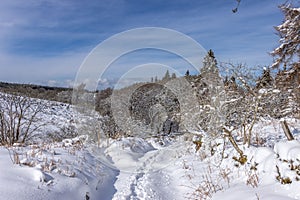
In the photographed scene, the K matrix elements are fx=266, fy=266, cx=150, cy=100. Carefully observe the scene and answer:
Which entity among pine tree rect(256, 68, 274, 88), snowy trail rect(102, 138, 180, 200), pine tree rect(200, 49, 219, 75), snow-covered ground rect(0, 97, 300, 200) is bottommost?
snowy trail rect(102, 138, 180, 200)

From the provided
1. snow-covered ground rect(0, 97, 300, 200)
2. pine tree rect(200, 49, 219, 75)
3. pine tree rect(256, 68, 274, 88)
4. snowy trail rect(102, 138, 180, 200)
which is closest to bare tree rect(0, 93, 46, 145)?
snowy trail rect(102, 138, 180, 200)

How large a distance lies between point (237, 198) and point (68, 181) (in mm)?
2749

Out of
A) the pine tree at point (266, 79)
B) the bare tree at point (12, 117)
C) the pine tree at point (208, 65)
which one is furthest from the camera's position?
the bare tree at point (12, 117)

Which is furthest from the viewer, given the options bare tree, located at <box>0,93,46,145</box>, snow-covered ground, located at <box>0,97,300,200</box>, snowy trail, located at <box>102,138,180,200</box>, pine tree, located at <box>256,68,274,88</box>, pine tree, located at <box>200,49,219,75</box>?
bare tree, located at <box>0,93,46,145</box>

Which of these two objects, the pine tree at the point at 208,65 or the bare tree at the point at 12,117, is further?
the bare tree at the point at 12,117

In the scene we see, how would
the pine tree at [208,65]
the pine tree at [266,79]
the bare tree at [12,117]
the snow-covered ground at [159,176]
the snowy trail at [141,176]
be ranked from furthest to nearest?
the bare tree at [12,117] → the pine tree at [208,65] → the pine tree at [266,79] → the snowy trail at [141,176] → the snow-covered ground at [159,176]

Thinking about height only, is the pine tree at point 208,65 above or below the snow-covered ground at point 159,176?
above

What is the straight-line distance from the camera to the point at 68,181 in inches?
179

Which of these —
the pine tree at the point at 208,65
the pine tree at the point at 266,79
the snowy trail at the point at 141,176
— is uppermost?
the pine tree at the point at 208,65

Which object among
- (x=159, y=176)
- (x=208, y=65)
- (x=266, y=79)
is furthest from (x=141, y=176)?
(x=208, y=65)

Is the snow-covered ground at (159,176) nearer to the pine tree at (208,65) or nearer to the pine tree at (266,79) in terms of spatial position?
the pine tree at (266,79)

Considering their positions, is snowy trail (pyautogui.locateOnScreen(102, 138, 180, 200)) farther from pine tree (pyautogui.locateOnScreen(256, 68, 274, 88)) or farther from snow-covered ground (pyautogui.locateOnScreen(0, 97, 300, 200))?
pine tree (pyautogui.locateOnScreen(256, 68, 274, 88))

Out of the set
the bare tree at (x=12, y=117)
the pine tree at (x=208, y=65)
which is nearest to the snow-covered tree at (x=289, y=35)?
the pine tree at (x=208, y=65)

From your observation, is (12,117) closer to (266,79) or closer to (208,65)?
(208,65)
